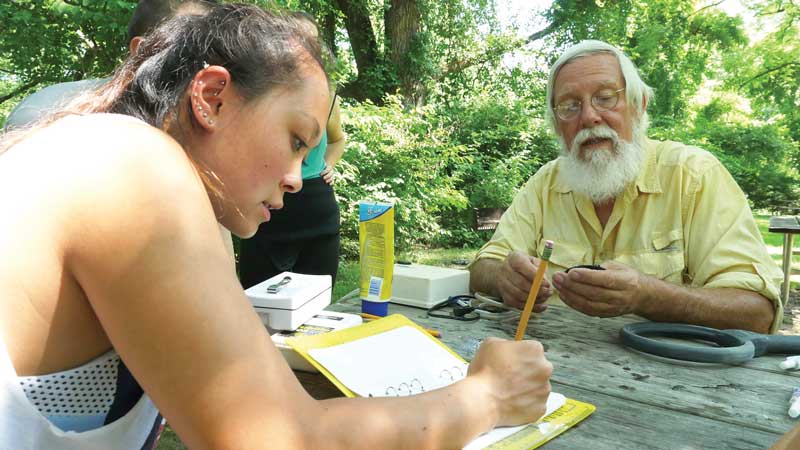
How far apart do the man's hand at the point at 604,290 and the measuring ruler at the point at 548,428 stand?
0.65 m

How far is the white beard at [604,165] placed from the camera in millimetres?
2361

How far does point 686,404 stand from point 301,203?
2.25 meters

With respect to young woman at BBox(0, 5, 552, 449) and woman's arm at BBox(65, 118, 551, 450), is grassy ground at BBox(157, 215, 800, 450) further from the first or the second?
woman's arm at BBox(65, 118, 551, 450)

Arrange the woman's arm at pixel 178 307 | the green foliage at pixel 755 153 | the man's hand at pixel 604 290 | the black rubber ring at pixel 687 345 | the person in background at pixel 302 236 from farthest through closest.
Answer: the green foliage at pixel 755 153, the person in background at pixel 302 236, the man's hand at pixel 604 290, the black rubber ring at pixel 687 345, the woman's arm at pixel 178 307

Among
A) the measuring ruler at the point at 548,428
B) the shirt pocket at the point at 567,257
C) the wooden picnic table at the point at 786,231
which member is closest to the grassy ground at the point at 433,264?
the wooden picnic table at the point at 786,231

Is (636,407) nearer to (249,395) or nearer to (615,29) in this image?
(249,395)

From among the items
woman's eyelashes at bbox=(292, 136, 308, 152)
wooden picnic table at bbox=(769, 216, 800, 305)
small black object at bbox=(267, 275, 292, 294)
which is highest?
woman's eyelashes at bbox=(292, 136, 308, 152)

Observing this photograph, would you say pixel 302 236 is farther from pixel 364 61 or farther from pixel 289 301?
pixel 364 61

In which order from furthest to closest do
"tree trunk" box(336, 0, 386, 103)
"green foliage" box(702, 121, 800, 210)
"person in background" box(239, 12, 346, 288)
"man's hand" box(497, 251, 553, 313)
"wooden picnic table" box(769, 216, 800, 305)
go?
"green foliage" box(702, 121, 800, 210) → "tree trunk" box(336, 0, 386, 103) → "wooden picnic table" box(769, 216, 800, 305) → "person in background" box(239, 12, 346, 288) → "man's hand" box(497, 251, 553, 313)

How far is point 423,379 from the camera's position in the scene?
1.22 m

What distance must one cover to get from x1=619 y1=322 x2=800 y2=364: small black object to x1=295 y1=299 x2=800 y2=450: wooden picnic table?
0.02 metres

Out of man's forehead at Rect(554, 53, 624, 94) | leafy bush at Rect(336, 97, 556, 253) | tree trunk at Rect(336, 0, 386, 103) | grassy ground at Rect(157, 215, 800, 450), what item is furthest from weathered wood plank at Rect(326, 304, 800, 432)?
tree trunk at Rect(336, 0, 386, 103)

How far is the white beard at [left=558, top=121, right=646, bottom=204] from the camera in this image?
2.36 metres

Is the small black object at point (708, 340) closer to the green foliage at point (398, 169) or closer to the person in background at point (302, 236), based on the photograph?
the person in background at point (302, 236)
